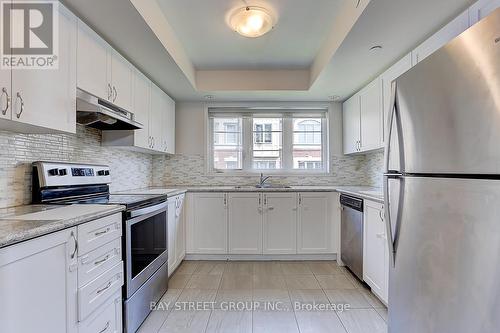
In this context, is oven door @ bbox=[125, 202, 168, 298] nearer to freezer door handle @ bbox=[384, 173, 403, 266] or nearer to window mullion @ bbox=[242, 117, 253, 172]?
freezer door handle @ bbox=[384, 173, 403, 266]

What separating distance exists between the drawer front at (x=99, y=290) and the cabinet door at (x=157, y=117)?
1.70 metres

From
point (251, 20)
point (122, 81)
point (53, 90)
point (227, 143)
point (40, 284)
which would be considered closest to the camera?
point (40, 284)

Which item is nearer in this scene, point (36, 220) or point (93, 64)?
point (36, 220)

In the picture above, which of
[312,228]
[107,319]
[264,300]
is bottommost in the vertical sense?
[264,300]

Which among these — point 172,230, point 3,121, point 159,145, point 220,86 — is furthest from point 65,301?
point 220,86

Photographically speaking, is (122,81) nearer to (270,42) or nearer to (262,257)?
(270,42)

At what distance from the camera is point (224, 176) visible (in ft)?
12.9

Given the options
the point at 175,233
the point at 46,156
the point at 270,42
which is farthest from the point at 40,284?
the point at 270,42

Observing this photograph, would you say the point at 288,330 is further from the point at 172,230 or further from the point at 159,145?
the point at 159,145

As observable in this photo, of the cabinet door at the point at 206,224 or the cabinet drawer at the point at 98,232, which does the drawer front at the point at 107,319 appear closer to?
the cabinet drawer at the point at 98,232

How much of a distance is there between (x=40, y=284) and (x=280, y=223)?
2.62 meters

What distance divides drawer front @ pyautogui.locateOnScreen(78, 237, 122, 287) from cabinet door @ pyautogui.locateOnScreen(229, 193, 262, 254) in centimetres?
180

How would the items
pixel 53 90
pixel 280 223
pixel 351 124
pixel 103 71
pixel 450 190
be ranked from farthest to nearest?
pixel 351 124 < pixel 280 223 < pixel 103 71 < pixel 53 90 < pixel 450 190

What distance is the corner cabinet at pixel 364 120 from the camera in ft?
9.02
